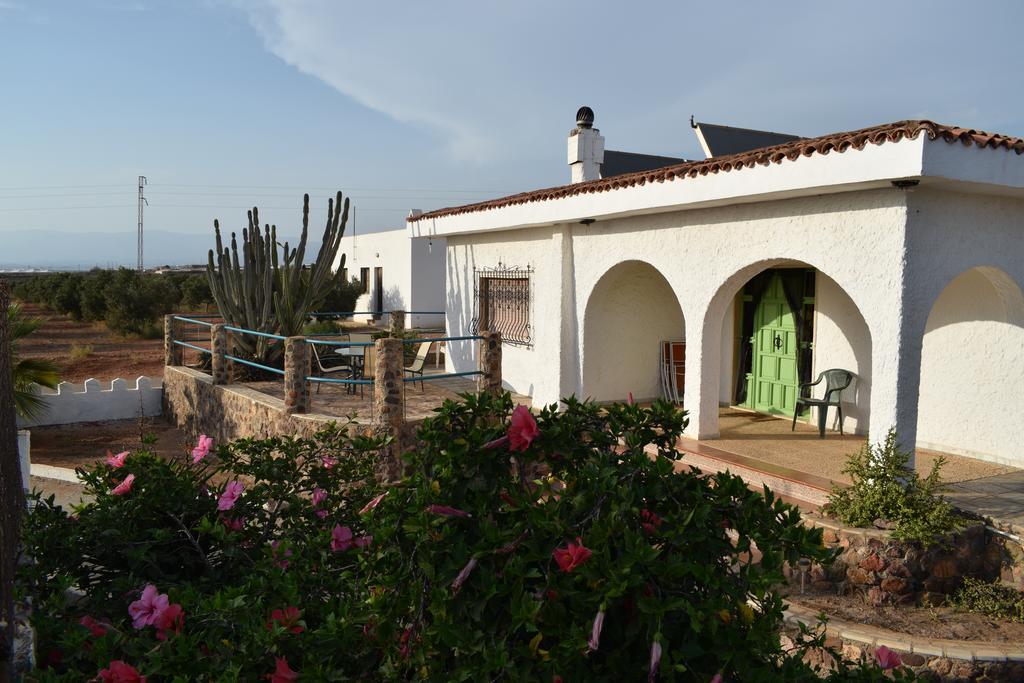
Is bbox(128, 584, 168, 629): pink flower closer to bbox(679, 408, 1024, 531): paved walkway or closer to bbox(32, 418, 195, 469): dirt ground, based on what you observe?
bbox(679, 408, 1024, 531): paved walkway

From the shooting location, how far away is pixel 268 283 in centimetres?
1227

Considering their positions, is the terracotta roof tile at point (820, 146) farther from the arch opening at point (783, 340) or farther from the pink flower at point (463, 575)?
the pink flower at point (463, 575)

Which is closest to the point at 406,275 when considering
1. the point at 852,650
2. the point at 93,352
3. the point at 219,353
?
the point at 93,352

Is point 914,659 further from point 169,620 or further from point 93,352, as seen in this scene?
A: point 93,352

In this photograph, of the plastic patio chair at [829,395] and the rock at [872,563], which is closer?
the rock at [872,563]

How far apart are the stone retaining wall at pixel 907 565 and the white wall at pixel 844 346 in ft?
9.73

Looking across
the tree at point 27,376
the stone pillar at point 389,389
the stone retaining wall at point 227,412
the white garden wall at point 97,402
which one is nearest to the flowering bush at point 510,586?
the stone retaining wall at point 227,412

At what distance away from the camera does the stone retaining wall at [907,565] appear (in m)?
5.52

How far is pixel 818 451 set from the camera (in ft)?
25.3

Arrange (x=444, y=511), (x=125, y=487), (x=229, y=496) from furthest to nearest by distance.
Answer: (x=229, y=496)
(x=125, y=487)
(x=444, y=511)

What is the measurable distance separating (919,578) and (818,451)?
2.26 meters

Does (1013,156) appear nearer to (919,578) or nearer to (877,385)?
(877,385)

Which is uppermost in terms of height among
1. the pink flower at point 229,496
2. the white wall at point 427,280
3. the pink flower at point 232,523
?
the white wall at point 427,280

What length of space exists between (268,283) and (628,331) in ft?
20.0
